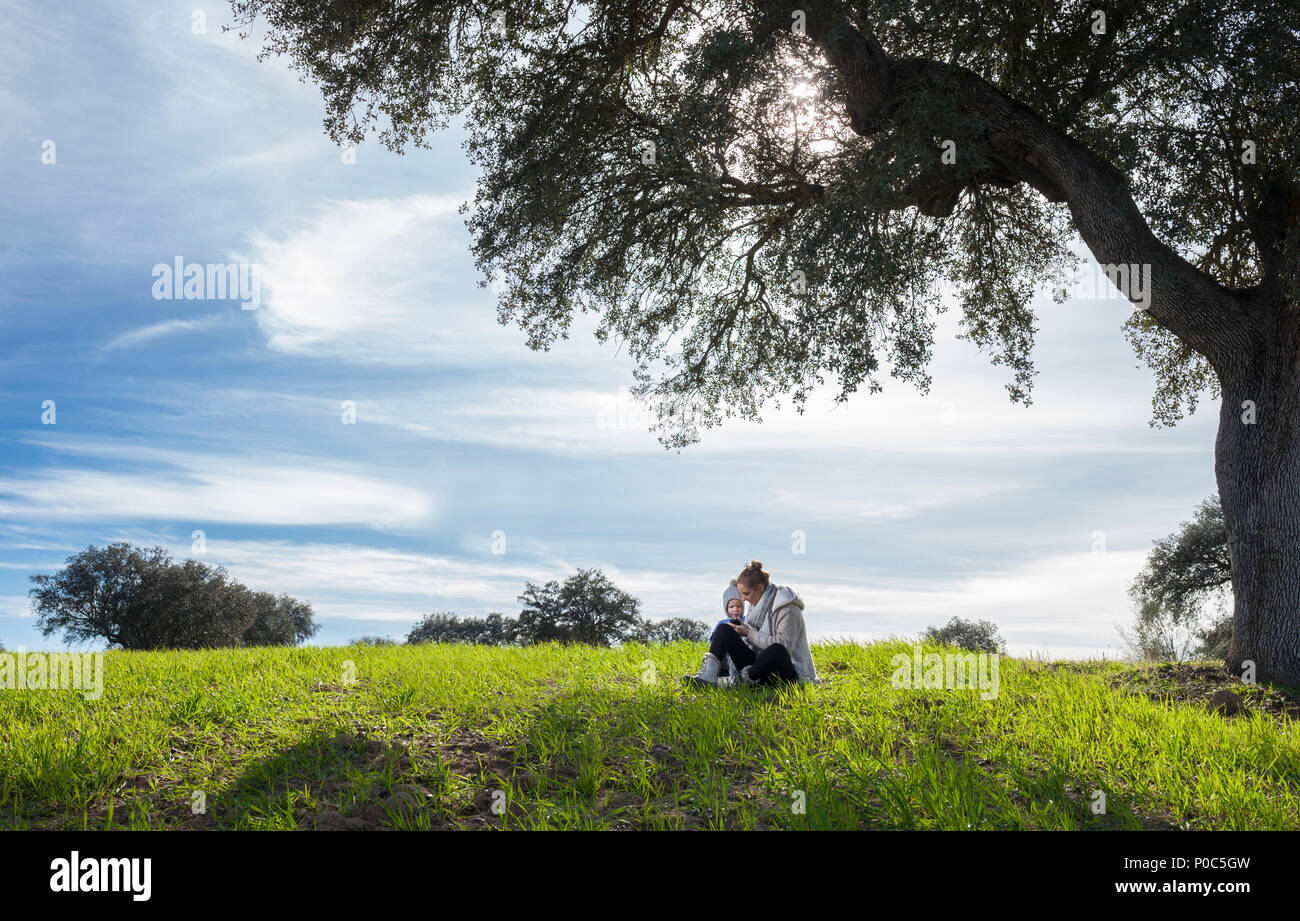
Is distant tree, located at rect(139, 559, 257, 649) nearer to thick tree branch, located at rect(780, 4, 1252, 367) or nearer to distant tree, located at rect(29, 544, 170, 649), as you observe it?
distant tree, located at rect(29, 544, 170, 649)

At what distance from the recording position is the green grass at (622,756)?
5.89m

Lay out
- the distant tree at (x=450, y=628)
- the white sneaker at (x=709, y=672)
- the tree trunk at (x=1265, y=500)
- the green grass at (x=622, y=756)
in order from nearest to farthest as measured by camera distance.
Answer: the green grass at (x=622, y=756) → the white sneaker at (x=709, y=672) → the tree trunk at (x=1265, y=500) → the distant tree at (x=450, y=628)

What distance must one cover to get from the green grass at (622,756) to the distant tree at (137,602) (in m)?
25.5

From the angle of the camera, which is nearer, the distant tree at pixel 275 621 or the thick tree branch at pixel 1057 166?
the thick tree branch at pixel 1057 166

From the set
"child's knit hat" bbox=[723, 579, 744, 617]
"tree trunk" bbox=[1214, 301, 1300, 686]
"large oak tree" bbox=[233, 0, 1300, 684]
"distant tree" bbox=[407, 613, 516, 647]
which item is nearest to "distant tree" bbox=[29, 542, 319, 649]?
"distant tree" bbox=[407, 613, 516, 647]

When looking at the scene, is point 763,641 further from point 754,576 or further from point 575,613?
point 575,613

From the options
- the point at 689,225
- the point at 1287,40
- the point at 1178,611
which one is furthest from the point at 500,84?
the point at 1178,611

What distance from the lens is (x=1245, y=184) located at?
13.5 metres

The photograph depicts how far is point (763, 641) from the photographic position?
32.9 feet

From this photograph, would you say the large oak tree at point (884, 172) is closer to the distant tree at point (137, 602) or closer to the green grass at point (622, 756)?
the green grass at point (622, 756)

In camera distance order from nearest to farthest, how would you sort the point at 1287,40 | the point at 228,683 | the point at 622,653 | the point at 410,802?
the point at 410,802 → the point at 228,683 → the point at 1287,40 → the point at 622,653

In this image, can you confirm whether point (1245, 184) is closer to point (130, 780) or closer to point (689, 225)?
point (689, 225)

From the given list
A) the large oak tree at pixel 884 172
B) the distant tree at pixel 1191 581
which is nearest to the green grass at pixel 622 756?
the large oak tree at pixel 884 172
